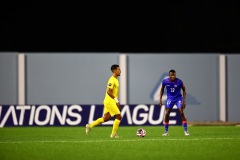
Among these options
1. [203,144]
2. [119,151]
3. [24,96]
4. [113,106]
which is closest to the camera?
[119,151]

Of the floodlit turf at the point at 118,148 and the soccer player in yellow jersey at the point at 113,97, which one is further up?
the soccer player in yellow jersey at the point at 113,97
